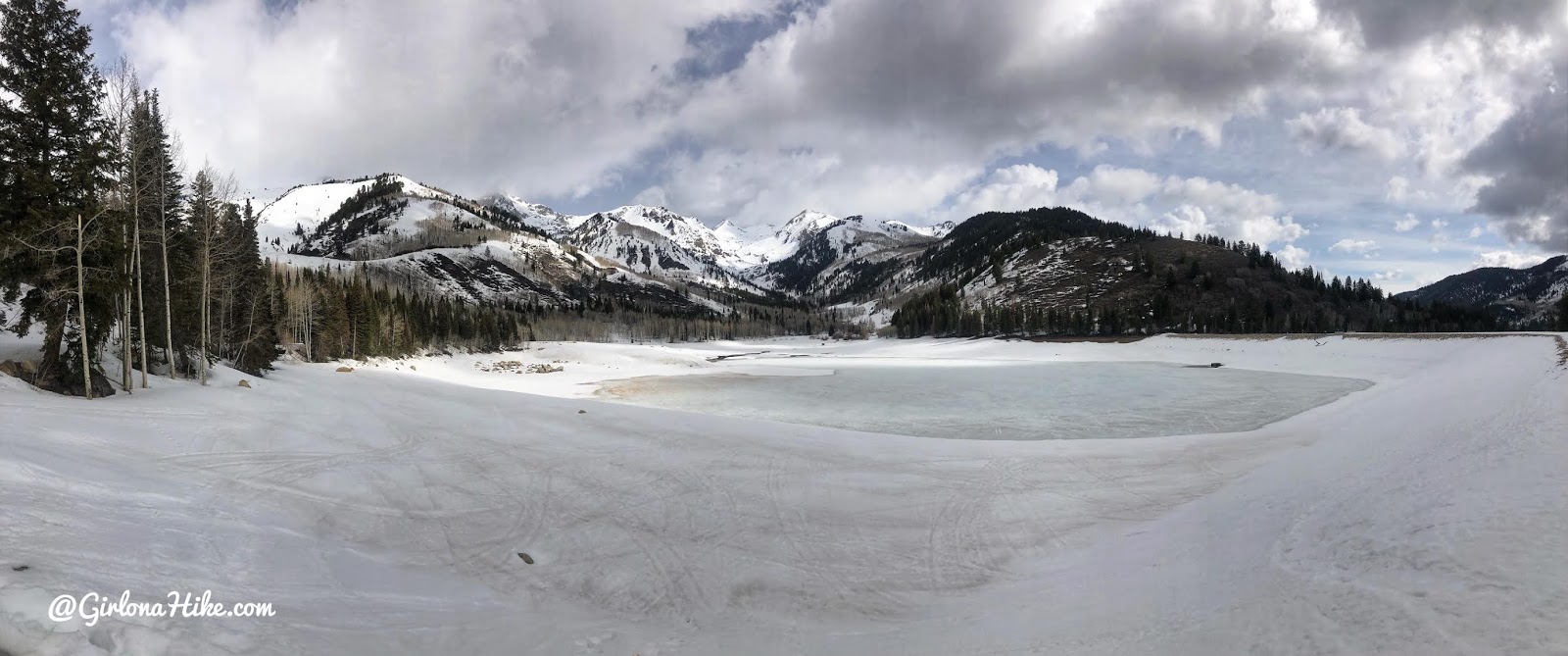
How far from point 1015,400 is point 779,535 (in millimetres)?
22278

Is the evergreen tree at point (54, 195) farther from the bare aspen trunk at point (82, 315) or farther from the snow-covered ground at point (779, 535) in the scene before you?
the snow-covered ground at point (779, 535)

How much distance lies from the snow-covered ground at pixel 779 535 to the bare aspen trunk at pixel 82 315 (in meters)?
0.84

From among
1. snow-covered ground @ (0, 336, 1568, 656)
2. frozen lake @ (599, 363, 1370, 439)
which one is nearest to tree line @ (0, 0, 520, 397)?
snow-covered ground @ (0, 336, 1568, 656)

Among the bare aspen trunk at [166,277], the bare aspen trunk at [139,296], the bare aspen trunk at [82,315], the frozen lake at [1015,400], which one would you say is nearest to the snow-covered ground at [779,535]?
the bare aspen trunk at [82,315]

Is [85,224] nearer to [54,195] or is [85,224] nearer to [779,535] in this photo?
[54,195]

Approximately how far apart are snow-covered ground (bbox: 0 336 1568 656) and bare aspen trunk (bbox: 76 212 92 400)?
2.74 feet

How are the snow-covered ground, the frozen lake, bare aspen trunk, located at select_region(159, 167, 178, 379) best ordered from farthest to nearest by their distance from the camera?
the frozen lake, bare aspen trunk, located at select_region(159, 167, 178, 379), the snow-covered ground

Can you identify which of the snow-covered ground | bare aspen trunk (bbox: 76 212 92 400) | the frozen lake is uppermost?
bare aspen trunk (bbox: 76 212 92 400)

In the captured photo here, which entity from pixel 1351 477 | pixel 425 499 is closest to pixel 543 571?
pixel 425 499

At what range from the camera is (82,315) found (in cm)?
1461

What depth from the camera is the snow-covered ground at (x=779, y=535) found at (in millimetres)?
4781

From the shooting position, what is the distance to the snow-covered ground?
478 cm

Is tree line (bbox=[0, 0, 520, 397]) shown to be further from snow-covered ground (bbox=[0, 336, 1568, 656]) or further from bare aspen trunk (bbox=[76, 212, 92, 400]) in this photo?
snow-covered ground (bbox=[0, 336, 1568, 656])

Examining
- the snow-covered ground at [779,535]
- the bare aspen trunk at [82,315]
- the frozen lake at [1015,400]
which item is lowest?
the frozen lake at [1015,400]
